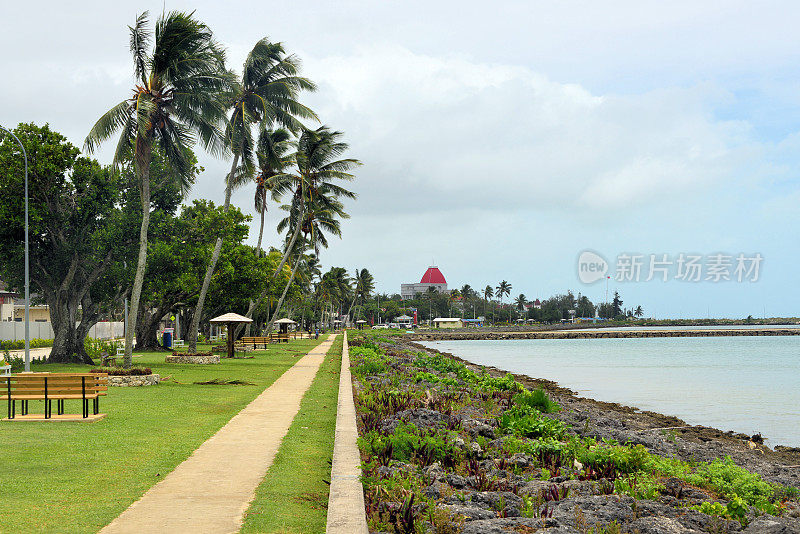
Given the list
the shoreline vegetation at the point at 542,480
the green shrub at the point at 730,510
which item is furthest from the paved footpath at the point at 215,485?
the green shrub at the point at 730,510

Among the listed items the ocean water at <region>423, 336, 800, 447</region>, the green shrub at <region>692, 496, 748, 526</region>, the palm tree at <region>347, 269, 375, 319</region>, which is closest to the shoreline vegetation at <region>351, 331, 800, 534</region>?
the green shrub at <region>692, 496, 748, 526</region>

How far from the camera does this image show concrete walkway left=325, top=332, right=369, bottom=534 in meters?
5.53

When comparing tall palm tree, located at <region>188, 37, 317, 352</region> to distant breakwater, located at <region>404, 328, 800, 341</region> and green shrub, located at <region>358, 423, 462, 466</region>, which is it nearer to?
green shrub, located at <region>358, 423, 462, 466</region>

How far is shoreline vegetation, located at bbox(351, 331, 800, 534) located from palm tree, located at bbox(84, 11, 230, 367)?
46.4ft

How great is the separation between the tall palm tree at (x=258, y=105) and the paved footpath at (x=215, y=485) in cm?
2202

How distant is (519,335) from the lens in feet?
387

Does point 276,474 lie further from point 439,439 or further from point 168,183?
point 168,183

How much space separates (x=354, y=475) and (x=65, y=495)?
9.47 ft

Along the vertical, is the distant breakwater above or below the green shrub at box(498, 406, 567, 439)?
below

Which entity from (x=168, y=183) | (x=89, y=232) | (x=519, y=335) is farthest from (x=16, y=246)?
(x=519, y=335)

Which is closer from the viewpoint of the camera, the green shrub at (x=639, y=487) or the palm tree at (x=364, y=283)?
the green shrub at (x=639, y=487)

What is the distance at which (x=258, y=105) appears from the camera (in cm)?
3481

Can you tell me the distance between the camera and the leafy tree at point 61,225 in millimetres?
26766

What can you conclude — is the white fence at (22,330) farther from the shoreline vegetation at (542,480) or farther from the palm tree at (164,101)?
the shoreline vegetation at (542,480)
